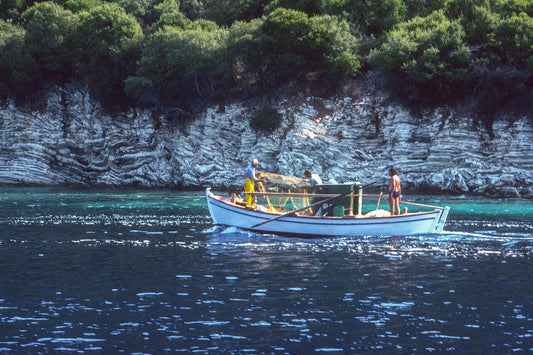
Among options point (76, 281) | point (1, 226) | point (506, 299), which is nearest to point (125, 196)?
point (1, 226)

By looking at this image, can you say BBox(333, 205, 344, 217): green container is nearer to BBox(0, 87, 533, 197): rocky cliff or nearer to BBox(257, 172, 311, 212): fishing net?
BBox(257, 172, 311, 212): fishing net

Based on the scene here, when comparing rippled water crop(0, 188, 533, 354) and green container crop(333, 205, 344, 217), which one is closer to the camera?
rippled water crop(0, 188, 533, 354)

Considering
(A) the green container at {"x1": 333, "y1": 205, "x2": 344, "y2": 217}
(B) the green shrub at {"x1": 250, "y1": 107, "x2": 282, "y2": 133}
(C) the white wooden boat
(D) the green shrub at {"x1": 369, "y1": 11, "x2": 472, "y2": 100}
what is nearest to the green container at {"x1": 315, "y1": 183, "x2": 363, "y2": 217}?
(A) the green container at {"x1": 333, "y1": 205, "x2": 344, "y2": 217}

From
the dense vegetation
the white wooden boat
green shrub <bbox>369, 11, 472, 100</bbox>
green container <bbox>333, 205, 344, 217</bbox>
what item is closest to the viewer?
the white wooden boat

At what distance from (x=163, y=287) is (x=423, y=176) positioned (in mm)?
43045

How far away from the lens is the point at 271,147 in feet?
204

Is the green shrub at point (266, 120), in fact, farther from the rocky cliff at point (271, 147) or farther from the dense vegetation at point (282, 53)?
the dense vegetation at point (282, 53)

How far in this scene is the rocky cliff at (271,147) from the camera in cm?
5672

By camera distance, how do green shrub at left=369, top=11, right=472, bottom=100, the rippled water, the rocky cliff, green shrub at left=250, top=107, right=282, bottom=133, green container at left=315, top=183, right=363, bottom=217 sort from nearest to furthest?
1. the rippled water
2. green container at left=315, top=183, right=363, bottom=217
3. the rocky cliff
4. green shrub at left=369, top=11, right=472, bottom=100
5. green shrub at left=250, top=107, right=282, bottom=133

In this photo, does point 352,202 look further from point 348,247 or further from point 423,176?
point 423,176

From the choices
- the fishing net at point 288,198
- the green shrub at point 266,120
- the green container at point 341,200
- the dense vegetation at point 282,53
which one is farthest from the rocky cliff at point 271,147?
the green container at point 341,200

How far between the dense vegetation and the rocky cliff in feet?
7.93

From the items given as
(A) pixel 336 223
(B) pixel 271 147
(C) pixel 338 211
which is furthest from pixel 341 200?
(B) pixel 271 147

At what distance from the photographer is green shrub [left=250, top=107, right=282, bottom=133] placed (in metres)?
62.7
